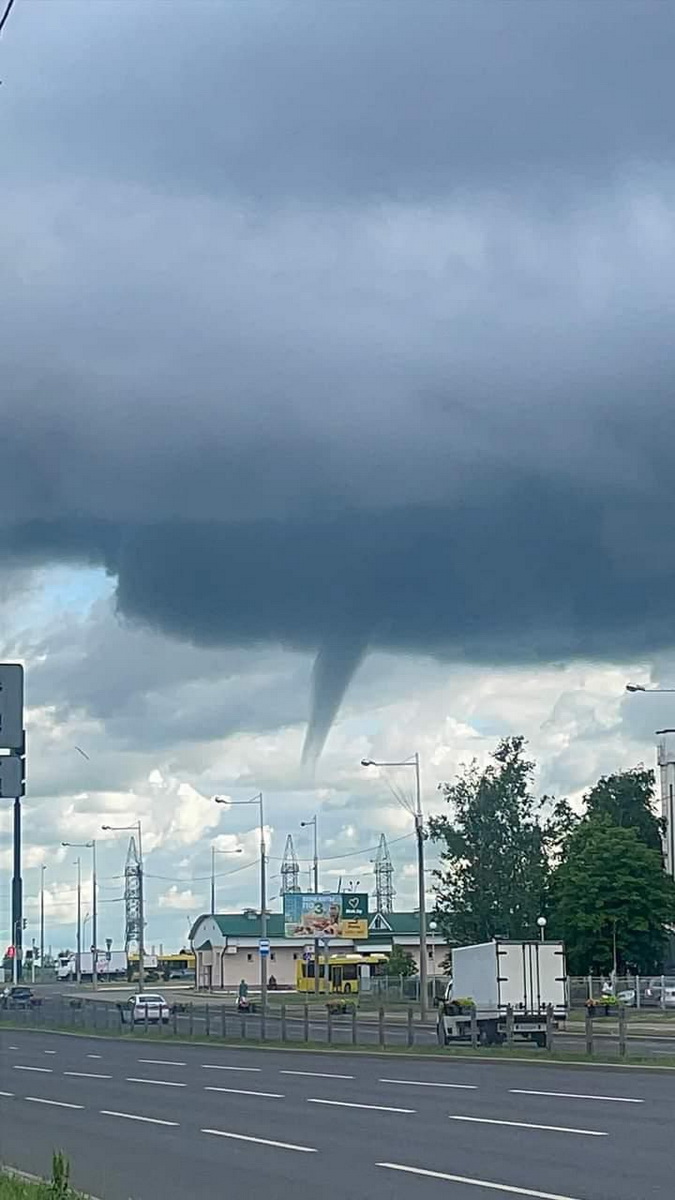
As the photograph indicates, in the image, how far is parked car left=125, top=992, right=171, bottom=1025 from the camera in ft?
240

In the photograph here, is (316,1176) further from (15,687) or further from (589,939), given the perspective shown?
(589,939)

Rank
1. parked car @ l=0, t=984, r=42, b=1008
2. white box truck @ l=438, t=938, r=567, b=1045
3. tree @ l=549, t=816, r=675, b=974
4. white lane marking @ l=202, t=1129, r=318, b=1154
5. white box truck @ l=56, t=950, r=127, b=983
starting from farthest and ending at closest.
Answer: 1. white box truck @ l=56, t=950, r=127, b=983
2. parked car @ l=0, t=984, r=42, b=1008
3. tree @ l=549, t=816, r=675, b=974
4. white box truck @ l=438, t=938, r=567, b=1045
5. white lane marking @ l=202, t=1129, r=318, b=1154

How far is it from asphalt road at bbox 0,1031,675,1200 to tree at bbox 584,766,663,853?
308ft

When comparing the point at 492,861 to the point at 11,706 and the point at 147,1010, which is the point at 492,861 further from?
the point at 11,706

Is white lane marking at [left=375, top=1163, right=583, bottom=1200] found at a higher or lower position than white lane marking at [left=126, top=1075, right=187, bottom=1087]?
higher

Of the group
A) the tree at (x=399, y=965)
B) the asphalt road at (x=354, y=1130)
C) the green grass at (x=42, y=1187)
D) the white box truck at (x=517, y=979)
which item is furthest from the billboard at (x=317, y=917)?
the green grass at (x=42, y=1187)

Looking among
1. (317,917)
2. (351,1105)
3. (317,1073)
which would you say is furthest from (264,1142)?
(317,917)

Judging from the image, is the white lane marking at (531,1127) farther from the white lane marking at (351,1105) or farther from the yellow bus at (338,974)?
the yellow bus at (338,974)

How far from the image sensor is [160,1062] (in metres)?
47.2

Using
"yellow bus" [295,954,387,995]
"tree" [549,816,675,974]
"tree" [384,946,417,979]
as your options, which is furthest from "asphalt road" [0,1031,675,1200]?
"tree" [384,946,417,979]

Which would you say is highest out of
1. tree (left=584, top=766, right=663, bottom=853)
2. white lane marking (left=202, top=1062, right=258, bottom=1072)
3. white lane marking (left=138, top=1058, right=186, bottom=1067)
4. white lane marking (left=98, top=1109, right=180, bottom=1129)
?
tree (left=584, top=766, right=663, bottom=853)

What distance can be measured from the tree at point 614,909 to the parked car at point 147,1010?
25.0m

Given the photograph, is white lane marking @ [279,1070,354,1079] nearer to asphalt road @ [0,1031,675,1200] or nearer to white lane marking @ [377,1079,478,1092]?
asphalt road @ [0,1031,675,1200]

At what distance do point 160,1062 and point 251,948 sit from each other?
98103 millimetres
